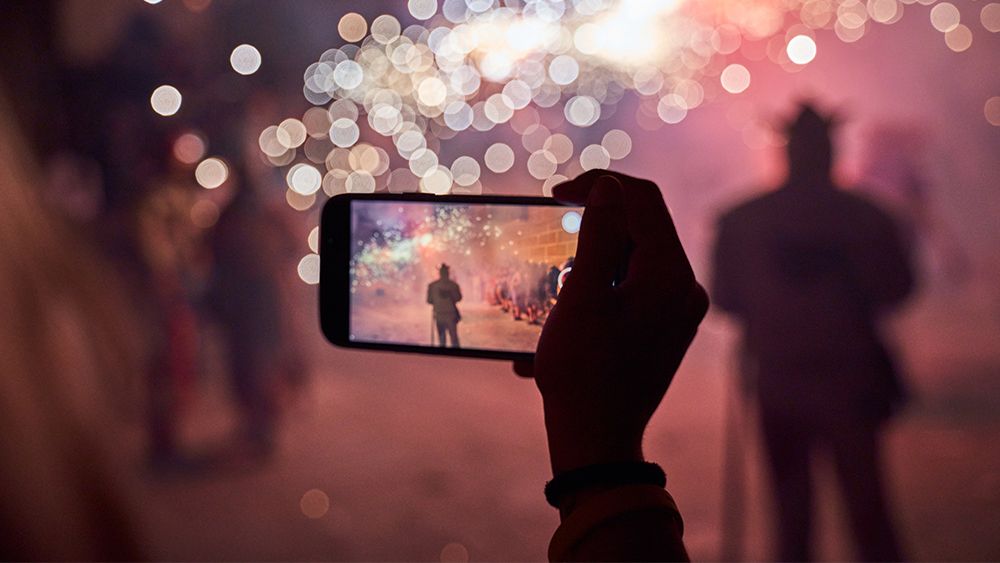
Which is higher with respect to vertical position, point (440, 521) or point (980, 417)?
point (980, 417)

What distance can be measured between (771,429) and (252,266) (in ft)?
4.50

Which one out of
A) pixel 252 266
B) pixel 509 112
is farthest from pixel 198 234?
pixel 509 112

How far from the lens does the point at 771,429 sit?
137 cm

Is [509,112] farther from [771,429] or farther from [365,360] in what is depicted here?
[771,429]

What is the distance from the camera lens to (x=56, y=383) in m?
1.56

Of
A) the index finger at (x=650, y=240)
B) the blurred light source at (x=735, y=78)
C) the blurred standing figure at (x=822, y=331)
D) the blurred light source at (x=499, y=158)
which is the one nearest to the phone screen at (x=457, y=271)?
the index finger at (x=650, y=240)

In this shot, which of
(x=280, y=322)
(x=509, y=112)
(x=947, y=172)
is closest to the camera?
A: (x=947, y=172)

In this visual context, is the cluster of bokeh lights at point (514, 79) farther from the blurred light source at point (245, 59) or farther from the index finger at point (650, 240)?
the index finger at point (650, 240)

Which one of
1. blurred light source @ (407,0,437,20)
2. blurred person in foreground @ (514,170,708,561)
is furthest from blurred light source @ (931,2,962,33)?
blurred person in foreground @ (514,170,708,561)

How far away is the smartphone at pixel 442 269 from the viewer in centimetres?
59

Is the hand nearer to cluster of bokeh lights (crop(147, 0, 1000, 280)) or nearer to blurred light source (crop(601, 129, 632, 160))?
cluster of bokeh lights (crop(147, 0, 1000, 280))

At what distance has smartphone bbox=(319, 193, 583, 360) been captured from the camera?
0.59m

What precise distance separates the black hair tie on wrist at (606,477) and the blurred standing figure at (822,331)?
43.7 inches

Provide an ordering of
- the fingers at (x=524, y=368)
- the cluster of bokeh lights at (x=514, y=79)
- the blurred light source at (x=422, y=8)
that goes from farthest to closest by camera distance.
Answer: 1. the blurred light source at (x=422, y=8)
2. the cluster of bokeh lights at (x=514, y=79)
3. the fingers at (x=524, y=368)
